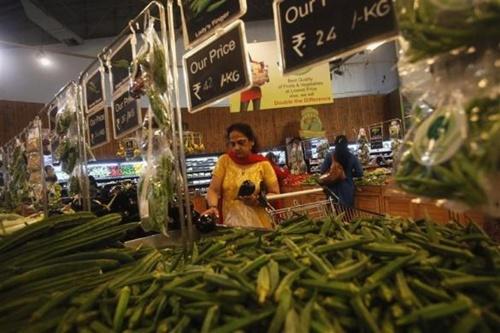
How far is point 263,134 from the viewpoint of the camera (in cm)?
1259

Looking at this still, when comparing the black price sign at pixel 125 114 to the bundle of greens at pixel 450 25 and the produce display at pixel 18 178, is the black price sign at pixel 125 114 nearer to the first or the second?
the bundle of greens at pixel 450 25

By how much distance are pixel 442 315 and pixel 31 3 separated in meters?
11.0

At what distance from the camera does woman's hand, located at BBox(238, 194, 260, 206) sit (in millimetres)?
3559

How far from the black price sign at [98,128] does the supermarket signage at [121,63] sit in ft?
1.25

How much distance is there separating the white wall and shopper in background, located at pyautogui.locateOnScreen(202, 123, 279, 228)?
7883 mm

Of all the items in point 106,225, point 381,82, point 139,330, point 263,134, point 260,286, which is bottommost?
point 139,330

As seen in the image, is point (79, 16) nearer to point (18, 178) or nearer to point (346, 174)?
point (18, 178)

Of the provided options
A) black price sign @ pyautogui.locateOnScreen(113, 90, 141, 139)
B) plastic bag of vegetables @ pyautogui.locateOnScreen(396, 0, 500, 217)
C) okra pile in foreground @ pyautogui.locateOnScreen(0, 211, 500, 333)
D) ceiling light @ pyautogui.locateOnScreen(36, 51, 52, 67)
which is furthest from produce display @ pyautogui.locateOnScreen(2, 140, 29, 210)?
ceiling light @ pyautogui.locateOnScreen(36, 51, 52, 67)

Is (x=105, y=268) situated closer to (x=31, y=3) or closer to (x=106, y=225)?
(x=106, y=225)

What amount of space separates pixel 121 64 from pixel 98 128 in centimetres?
83

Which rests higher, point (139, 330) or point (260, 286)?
point (260, 286)

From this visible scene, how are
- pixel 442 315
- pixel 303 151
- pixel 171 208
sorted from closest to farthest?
pixel 442 315, pixel 171 208, pixel 303 151

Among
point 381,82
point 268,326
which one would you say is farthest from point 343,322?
point 381,82

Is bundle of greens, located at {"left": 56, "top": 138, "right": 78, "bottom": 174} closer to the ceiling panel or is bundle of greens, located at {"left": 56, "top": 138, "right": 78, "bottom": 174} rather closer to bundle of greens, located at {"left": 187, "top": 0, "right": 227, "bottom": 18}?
bundle of greens, located at {"left": 187, "top": 0, "right": 227, "bottom": 18}
